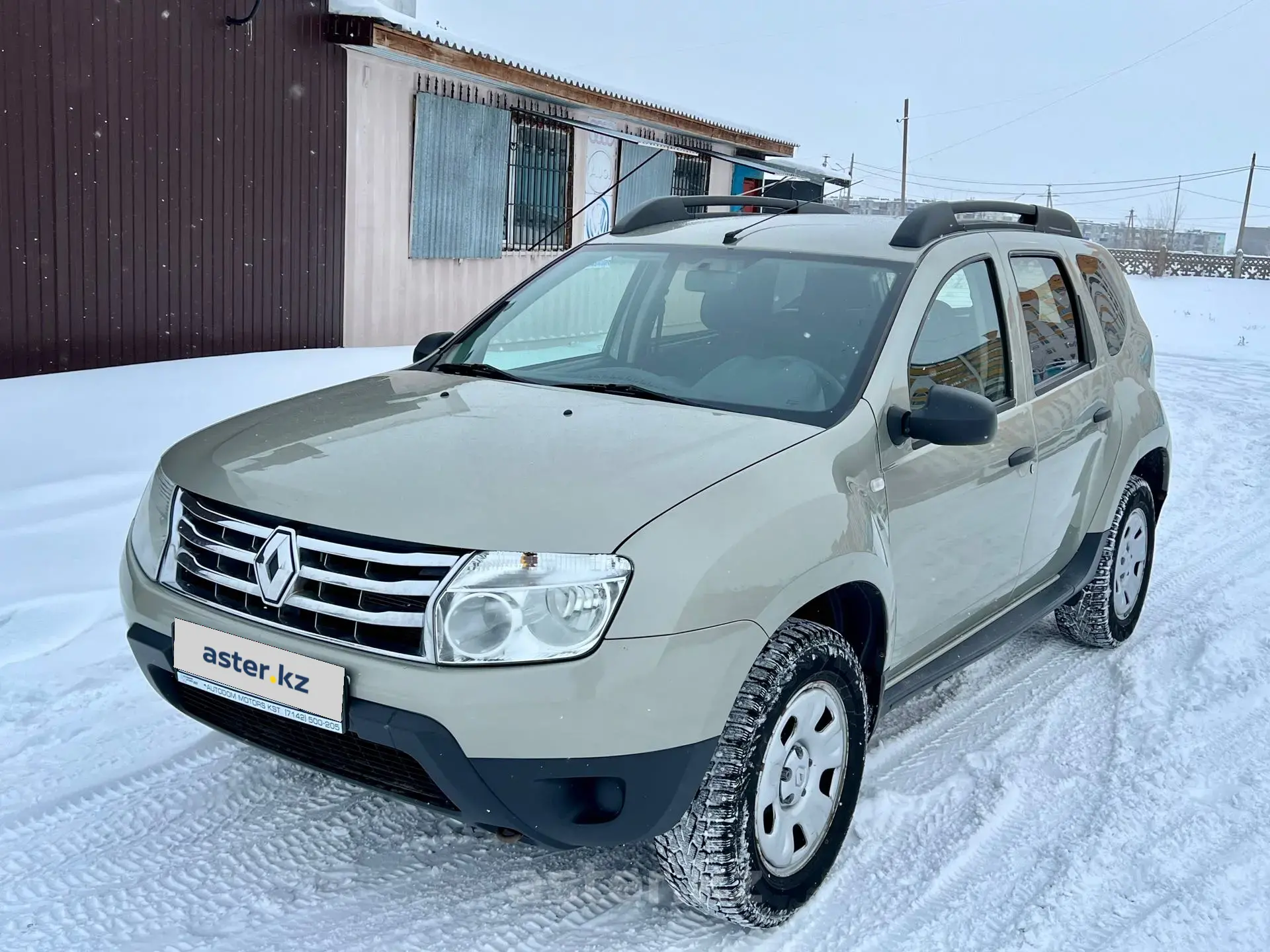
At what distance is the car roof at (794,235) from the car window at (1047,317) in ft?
1.71

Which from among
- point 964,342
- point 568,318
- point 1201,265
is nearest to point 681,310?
point 568,318

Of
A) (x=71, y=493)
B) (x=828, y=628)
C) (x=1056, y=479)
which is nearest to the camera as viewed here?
(x=828, y=628)

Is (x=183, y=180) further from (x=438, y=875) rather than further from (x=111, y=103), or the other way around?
(x=438, y=875)

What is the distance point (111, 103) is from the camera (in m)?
8.23

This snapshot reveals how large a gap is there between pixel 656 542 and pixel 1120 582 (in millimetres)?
3098

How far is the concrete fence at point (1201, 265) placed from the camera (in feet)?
131

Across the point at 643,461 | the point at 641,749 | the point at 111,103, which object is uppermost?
the point at 111,103

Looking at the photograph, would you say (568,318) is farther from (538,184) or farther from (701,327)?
(538,184)

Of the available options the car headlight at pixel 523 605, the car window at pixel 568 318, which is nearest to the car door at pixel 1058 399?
the car window at pixel 568 318

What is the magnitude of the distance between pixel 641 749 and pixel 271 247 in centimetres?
848

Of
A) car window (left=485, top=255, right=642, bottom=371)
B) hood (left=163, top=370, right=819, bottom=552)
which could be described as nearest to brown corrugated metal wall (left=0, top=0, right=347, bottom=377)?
car window (left=485, top=255, right=642, bottom=371)

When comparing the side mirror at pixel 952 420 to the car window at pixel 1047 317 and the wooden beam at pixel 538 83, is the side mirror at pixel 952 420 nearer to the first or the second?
the car window at pixel 1047 317

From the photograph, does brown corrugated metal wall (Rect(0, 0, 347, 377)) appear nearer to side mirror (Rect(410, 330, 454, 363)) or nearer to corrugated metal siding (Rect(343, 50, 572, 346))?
corrugated metal siding (Rect(343, 50, 572, 346))

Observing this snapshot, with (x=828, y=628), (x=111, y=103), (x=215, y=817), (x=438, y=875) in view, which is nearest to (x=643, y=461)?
(x=828, y=628)
